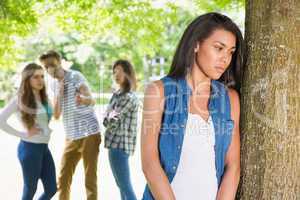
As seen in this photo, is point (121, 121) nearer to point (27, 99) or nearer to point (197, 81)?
point (27, 99)

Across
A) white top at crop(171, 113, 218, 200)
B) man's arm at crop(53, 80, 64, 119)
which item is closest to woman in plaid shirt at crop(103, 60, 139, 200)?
man's arm at crop(53, 80, 64, 119)

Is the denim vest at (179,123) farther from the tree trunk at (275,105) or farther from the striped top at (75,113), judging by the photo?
the striped top at (75,113)

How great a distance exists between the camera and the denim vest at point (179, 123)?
2154 mm

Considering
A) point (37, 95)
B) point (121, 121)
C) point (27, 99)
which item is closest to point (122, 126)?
point (121, 121)

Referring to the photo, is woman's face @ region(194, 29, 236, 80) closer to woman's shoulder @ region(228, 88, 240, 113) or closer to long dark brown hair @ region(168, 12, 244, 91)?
long dark brown hair @ region(168, 12, 244, 91)

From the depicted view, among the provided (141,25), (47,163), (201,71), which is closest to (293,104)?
(201,71)

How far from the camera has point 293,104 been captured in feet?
7.36

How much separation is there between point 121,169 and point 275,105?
3306 millimetres

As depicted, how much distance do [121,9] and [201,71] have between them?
150 inches

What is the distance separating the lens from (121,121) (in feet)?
17.4

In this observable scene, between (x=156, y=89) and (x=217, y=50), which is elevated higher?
(x=217, y=50)

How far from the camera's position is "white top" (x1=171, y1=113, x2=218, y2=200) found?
216cm

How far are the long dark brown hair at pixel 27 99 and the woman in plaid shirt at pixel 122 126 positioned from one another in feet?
2.86

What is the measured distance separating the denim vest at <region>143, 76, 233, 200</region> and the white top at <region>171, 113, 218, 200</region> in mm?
29
